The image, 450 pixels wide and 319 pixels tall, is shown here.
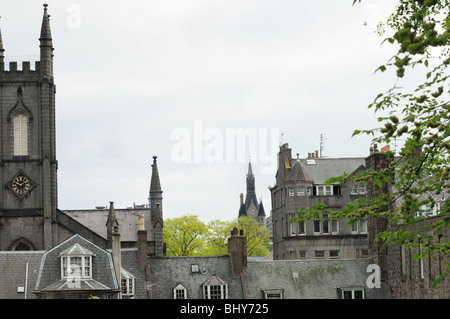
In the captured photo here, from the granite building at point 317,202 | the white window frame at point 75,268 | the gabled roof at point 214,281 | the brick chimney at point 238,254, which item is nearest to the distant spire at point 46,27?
the white window frame at point 75,268

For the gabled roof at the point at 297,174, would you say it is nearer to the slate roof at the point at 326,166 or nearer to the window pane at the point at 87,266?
the slate roof at the point at 326,166

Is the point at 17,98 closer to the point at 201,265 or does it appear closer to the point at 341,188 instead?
the point at 201,265

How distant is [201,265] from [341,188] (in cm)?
2858

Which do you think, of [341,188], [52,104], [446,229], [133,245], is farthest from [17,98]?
[446,229]

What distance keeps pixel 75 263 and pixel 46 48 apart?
26696mm

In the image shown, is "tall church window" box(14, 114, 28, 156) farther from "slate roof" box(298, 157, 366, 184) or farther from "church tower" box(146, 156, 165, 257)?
"slate roof" box(298, 157, 366, 184)

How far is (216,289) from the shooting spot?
6209 centimetres

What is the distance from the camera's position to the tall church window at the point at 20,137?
75188mm

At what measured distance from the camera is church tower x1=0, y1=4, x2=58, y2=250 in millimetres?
74625

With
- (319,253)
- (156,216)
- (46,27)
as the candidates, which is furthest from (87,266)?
(319,253)

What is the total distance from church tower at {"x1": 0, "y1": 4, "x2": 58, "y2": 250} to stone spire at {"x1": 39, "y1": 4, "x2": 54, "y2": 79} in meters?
0.09

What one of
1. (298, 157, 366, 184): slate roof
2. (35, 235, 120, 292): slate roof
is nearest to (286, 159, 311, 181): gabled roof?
(298, 157, 366, 184): slate roof

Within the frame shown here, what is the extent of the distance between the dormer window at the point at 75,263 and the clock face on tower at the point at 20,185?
19217 millimetres
